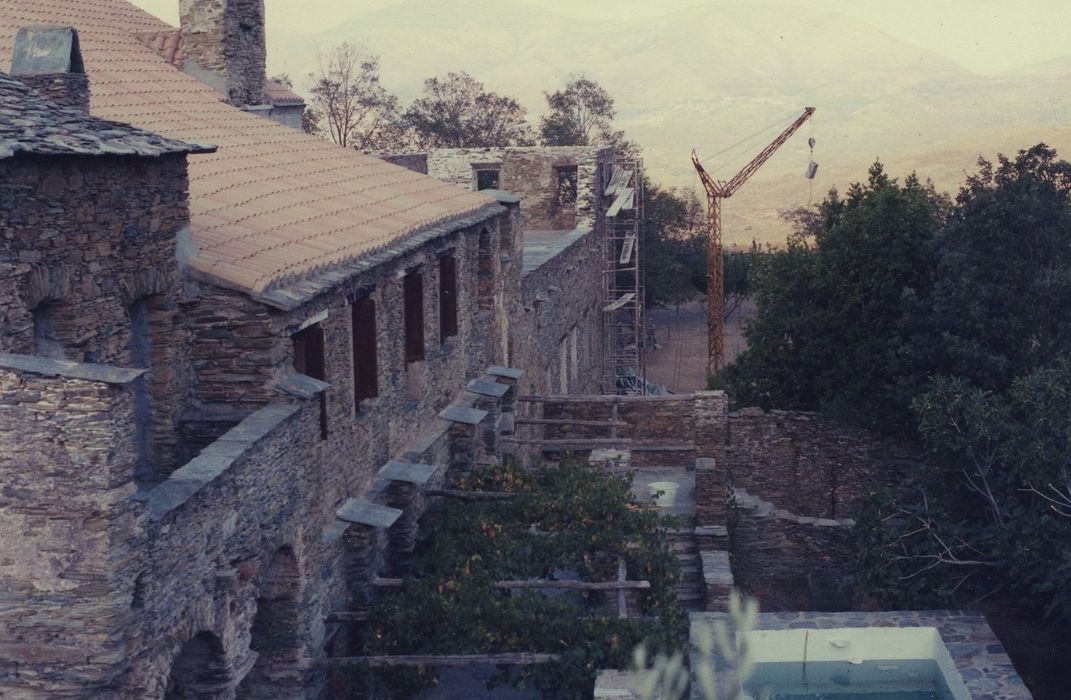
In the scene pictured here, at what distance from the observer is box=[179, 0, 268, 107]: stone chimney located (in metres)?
18.6

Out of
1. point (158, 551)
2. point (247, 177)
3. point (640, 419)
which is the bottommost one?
point (640, 419)

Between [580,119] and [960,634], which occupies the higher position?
[580,119]

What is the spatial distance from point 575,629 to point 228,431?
3.51 m

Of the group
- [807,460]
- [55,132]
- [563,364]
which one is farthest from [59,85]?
[563,364]

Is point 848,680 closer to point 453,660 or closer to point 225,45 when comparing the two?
point 453,660

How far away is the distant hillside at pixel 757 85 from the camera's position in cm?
7188

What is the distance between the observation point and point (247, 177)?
13.4m

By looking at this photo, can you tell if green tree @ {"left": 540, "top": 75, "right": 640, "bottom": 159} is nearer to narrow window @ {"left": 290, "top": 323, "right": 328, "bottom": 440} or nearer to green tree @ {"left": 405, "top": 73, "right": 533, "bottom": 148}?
green tree @ {"left": 405, "top": 73, "right": 533, "bottom": 148}

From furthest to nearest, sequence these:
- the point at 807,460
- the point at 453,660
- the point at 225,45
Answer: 1. the point at 807,460
2. the point at 225,45
3. the point at 453,660

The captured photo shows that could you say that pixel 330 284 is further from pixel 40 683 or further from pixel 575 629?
pixel 40 683

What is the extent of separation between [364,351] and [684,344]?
29.8 metres

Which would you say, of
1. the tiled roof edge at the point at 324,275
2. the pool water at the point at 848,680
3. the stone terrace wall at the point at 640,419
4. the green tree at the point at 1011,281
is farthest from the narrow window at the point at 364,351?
the stone terrace wall at the point at 640,419

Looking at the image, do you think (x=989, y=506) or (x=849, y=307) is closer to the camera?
(x=989, y=506)

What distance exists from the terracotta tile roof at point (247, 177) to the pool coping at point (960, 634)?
5.47m
